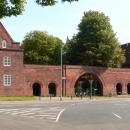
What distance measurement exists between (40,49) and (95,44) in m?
15.5

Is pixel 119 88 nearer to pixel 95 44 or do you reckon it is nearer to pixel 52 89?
pixel 95 44

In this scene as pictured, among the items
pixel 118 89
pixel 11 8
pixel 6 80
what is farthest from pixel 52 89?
pixel 11 8

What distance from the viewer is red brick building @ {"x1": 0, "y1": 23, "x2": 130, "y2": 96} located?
7638 centimetres

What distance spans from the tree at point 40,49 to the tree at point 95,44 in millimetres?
5655

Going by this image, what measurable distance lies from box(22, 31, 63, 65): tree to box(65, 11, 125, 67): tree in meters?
5.65

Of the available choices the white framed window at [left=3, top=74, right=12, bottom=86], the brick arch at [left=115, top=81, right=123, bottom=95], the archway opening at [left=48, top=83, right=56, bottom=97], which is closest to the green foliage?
the white framed window at [left=3, top=74, right=12, bottom=86]

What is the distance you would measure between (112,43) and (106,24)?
516 centimetres

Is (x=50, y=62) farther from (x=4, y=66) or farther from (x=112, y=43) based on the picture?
(x=4, y=66)

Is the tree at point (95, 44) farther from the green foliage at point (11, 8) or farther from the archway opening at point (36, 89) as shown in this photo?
the green foliage at point (11, 8)

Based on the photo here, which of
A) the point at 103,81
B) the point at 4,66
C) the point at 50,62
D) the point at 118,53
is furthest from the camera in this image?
the point at 50,62

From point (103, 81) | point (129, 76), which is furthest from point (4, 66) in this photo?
point (129, 76)

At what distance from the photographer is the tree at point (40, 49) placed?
4021 inches

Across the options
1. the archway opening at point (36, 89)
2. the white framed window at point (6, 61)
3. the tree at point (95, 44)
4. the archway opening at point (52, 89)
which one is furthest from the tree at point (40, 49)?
the white framed window at point (6, 61)

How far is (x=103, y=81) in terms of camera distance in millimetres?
87438
